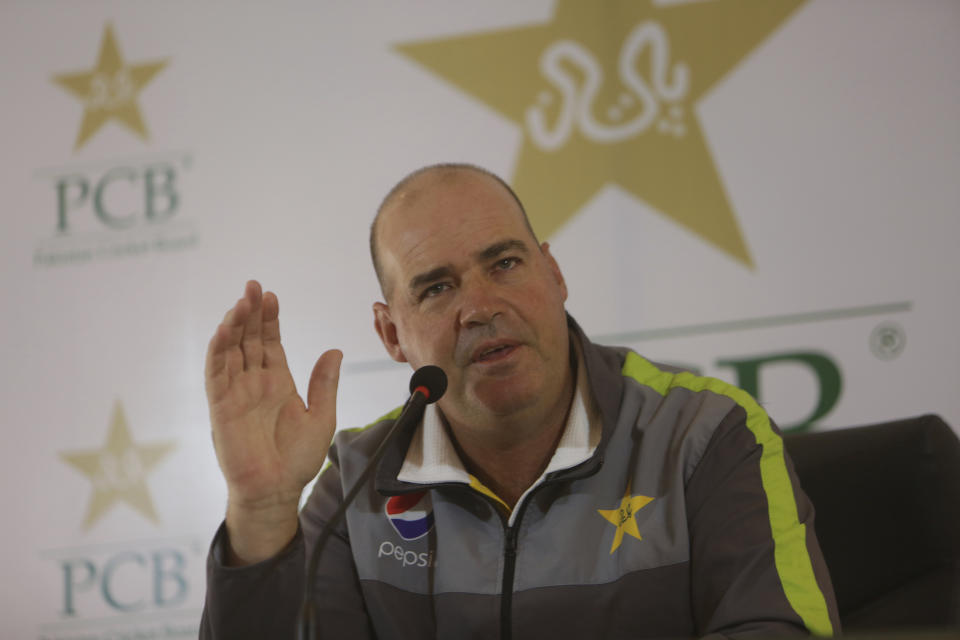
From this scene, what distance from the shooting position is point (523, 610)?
54.0 inches

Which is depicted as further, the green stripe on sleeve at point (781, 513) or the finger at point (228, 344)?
the finger at point (228, 344)

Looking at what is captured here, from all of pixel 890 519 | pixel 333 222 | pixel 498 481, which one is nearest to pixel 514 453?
pixel 498 481

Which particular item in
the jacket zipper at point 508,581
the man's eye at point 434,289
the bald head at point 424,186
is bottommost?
the jacket zipper at point 508,581

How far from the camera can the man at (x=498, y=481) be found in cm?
126

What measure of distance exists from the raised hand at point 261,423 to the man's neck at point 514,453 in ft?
1.05

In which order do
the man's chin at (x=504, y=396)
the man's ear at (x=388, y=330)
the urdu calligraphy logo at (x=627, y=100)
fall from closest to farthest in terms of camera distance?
the man's chin at (x=504, y=396) < the man's ear at (x=388, y=330) < the urdu calligraphy logo at (x=627, y=100)

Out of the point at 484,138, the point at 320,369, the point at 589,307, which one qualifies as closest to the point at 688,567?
the point at 320,369

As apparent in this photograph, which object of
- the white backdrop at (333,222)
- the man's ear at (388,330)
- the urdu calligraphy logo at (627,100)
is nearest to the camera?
the man's ear at (388,330)

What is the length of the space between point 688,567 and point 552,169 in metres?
1.57

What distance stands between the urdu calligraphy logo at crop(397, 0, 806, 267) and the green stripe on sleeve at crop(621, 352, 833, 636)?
1103 millimetres

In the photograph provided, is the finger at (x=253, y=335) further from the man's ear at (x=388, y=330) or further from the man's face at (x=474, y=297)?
the man's ear at (x=388, y=330)

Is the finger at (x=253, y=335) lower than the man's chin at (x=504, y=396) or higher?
higher

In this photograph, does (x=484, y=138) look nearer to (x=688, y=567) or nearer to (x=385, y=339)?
(x=385, y=339)

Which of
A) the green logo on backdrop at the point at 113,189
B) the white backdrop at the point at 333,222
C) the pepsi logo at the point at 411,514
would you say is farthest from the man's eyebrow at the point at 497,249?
the green logo on backdrop at the point at 113,189
